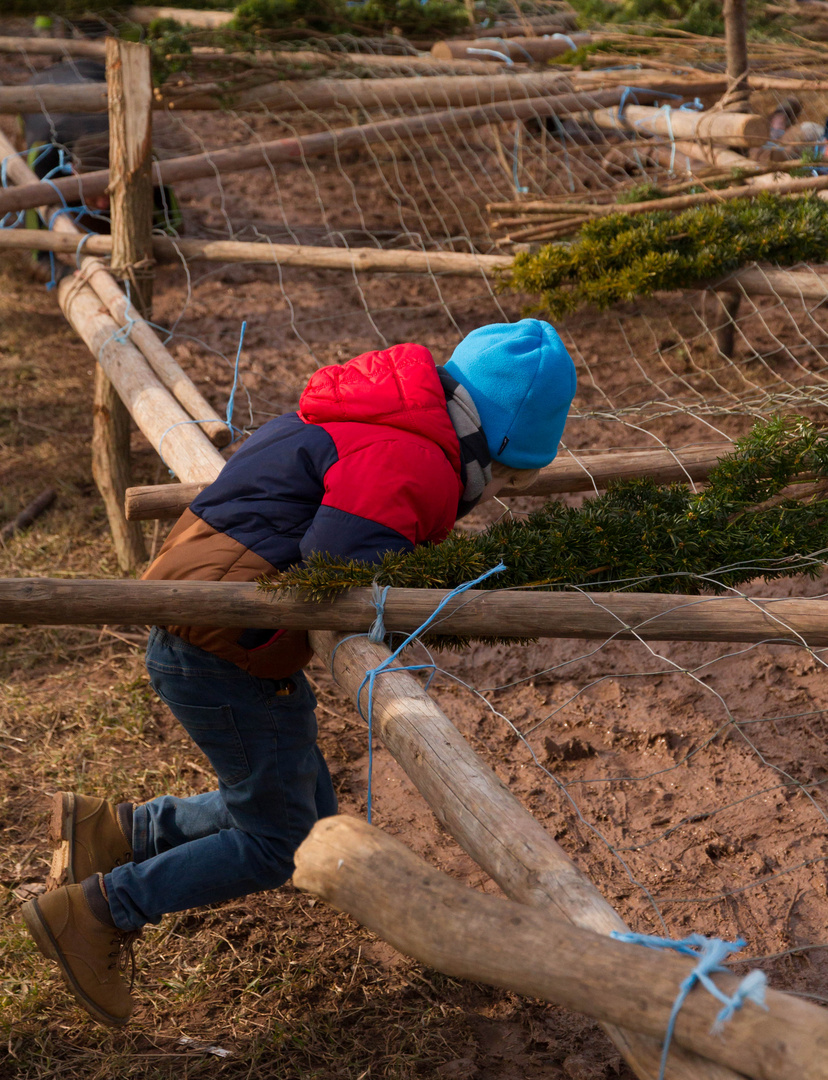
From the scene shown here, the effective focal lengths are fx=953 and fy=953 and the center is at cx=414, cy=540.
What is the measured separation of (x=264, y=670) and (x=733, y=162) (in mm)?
4166

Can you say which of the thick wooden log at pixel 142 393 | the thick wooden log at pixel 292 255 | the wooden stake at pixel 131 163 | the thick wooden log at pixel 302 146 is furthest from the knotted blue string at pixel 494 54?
the thick wooden log at pixel 142 393

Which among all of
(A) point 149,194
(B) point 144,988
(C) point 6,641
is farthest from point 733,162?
(B) point 144,988

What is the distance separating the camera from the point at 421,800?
9.14 ft

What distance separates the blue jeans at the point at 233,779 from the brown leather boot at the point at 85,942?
39mm

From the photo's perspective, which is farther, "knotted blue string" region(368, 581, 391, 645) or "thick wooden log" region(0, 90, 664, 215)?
"thick wooden log" region(0, 90, 664, 215)

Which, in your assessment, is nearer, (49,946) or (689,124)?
(49,946)

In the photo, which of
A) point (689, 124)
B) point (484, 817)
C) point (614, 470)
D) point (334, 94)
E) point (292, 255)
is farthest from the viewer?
point (334, 94)

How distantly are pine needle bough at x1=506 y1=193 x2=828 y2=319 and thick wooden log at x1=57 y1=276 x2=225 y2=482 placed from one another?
1.47m

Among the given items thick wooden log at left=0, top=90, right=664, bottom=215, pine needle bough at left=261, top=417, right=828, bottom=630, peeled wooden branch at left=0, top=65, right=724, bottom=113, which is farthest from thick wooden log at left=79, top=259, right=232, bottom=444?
peeled wooden branch at left=0, top=65, right=724, bottom=113

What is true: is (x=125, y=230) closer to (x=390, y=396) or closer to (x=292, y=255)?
(x=292, y=255)

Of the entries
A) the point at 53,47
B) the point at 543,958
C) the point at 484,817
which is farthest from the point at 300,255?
the point at 53,47

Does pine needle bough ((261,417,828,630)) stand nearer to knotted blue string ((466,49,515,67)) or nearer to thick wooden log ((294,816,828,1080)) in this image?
thick wooden log ((294,816,828,1080))

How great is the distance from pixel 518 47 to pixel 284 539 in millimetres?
6228

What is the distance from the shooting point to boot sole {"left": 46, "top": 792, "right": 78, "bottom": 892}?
7.06 ft
